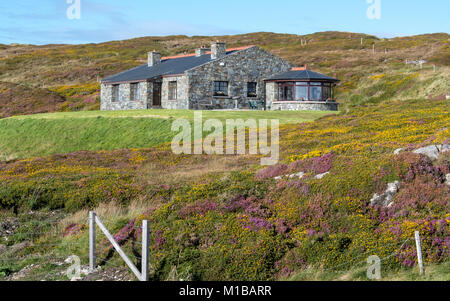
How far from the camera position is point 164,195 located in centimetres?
1648

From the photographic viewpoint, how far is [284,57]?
82.6 m

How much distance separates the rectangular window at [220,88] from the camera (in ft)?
151

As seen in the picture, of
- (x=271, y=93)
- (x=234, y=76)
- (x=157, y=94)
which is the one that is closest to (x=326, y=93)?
(x=271, y=93)

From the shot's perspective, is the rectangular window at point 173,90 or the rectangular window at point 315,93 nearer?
the rectangular window at point 315,93

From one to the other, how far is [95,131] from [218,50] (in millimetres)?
15408

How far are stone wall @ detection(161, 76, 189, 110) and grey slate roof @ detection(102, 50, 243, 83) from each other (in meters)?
0.64

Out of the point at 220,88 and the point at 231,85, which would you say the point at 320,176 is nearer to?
the point at 220,88

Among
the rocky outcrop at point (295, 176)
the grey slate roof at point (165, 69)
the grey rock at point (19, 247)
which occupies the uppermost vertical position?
the grey slate roof at point (165, 69)

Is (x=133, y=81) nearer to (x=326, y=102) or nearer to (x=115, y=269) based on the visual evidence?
(x=326, y=102)

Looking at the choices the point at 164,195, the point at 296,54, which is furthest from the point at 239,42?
the point at 164,195

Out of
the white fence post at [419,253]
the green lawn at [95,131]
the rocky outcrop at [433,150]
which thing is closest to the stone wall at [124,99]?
the green lawn at [95,131]

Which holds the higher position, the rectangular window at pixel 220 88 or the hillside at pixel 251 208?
the rectangular window at pixel 220 88

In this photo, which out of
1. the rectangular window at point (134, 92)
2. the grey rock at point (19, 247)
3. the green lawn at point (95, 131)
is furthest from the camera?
the rectangular window at point (134, 92)

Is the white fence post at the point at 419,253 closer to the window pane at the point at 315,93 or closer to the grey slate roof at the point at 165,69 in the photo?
the window pane at the point at 315,93
